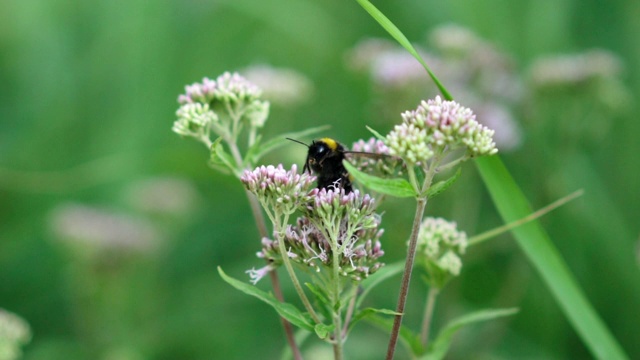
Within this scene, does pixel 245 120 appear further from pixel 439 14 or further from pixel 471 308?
pixel 439 14

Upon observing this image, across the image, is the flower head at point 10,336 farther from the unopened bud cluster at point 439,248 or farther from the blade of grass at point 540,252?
the blade of grass at point 540,252

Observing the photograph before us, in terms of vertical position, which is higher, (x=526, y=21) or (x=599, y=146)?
(x=526, y=21)

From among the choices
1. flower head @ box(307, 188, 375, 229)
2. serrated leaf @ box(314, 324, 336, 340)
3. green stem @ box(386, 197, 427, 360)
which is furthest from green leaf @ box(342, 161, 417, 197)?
serrated leaf @ box(314, 324, 336, 340)

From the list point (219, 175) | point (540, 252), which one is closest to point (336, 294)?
point (540, 252)

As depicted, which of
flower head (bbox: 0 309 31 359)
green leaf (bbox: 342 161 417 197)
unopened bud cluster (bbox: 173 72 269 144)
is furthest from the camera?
flower head (bbox: 0 309 31 359)

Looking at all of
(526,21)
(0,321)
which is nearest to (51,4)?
(526,21)

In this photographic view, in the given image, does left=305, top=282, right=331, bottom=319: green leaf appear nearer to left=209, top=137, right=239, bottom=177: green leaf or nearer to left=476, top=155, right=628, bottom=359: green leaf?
left=209, top=137, right=239, bottom=177: green leaf

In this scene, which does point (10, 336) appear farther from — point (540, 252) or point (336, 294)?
point (540, 252)
